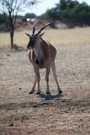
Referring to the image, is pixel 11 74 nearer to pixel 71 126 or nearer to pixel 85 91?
pixel 85 91

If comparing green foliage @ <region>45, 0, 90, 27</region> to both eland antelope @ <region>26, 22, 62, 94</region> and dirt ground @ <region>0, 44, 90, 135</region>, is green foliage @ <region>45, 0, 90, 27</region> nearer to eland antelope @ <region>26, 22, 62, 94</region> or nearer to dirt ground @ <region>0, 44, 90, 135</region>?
dirt ground @ <region>0, 44, 90, 135</region>

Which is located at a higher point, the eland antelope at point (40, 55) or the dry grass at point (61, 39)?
the eland antelope at point (40, 55)

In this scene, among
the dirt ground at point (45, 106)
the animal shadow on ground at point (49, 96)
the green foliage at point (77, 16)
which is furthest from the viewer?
the green foliage at point (77, 16)

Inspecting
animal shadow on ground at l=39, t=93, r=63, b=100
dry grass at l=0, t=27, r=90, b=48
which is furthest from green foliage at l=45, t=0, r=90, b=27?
animal shadow on ground at l=39, t=93, r=63, b=100

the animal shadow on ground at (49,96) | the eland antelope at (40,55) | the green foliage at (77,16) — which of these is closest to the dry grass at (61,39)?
the eland antelope at (40,55)

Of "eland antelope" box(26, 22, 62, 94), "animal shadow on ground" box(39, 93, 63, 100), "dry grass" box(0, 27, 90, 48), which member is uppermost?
"eland antelope" box(26, 22, 62, 94)

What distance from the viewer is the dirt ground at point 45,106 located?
20.1ft

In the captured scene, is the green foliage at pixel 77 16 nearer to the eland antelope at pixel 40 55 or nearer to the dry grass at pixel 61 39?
the dry grass at pixel 61 39

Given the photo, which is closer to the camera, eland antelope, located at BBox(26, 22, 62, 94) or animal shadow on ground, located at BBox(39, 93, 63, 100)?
animal shadow on ground, located at BBox(39, 93, 63, 100)

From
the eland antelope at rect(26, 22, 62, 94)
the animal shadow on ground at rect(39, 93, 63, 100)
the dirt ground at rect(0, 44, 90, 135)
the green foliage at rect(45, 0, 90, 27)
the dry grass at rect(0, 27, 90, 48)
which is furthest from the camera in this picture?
the green foliage at rect(45, 0, 90, 27)

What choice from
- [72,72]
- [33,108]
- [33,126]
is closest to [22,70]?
[72,72]

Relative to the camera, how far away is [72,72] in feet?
40.4

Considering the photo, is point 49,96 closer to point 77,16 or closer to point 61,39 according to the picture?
point 61,39

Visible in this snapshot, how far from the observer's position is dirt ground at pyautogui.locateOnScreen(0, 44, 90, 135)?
6133mm
